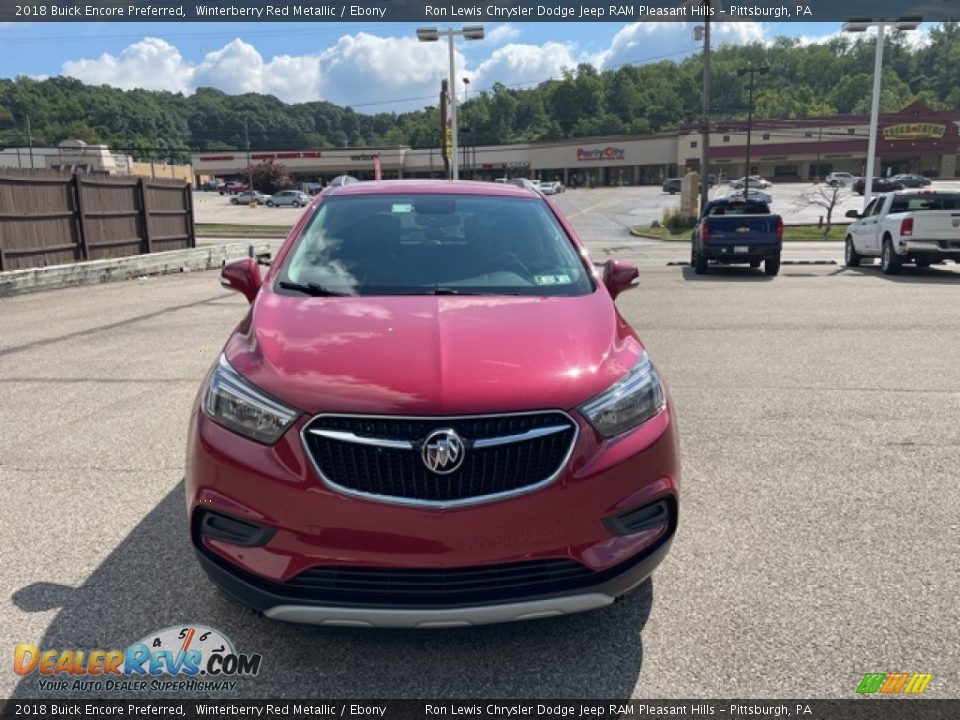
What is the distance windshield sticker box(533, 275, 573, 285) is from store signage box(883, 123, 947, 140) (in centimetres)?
10550

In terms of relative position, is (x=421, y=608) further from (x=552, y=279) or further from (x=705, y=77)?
(x=705, y=77)

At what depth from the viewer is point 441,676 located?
8.90 feet

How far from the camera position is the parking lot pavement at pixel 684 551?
2.76 metres

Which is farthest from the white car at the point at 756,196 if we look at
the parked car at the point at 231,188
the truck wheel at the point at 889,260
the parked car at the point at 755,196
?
the parked car at the point at 231,188

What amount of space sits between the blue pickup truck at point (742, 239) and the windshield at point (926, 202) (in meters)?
2.61

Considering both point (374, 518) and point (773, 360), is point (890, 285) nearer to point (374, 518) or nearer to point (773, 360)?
point (773, 360)

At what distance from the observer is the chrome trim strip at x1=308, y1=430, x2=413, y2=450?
2.47 meters

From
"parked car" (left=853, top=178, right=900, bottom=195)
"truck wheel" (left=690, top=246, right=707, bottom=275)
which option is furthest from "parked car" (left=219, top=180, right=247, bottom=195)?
"truck wheel" (left=690, top=246, right=707, bottom=275)

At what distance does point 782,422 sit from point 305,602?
441cm

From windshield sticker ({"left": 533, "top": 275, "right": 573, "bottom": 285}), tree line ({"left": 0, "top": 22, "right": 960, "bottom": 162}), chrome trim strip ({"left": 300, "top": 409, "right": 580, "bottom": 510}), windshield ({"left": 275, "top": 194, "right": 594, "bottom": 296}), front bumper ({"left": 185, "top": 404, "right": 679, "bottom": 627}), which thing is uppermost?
tree line ({"left": 0, "top": 22, "right": 960, "bottom": 162})

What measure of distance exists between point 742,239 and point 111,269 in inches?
540

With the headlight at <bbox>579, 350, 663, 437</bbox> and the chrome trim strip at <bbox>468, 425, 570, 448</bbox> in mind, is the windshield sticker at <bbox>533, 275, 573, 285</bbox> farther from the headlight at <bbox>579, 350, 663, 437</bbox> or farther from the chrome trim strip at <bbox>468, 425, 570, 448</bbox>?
the chrome trim strip at <bbox>468, 425, 570, 448</bbox>

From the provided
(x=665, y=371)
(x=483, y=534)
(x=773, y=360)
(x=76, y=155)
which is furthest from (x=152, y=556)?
(x=76, y=155)

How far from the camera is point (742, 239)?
1672 centimetres
